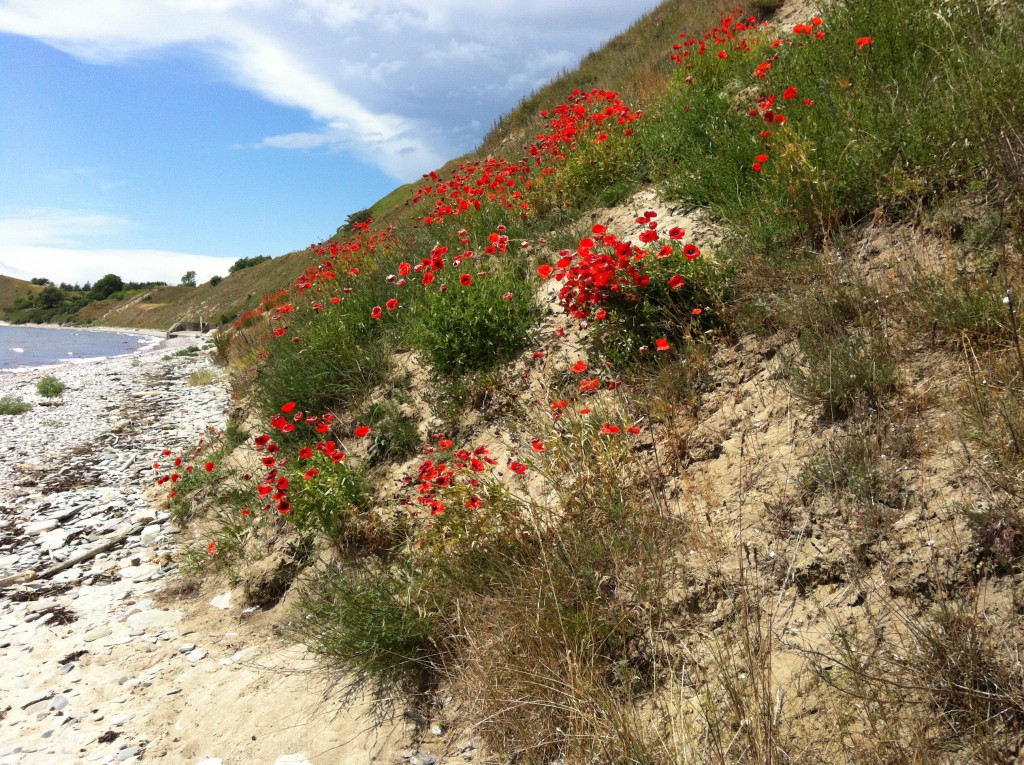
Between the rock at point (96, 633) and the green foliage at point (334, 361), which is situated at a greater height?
the green foliage at point (334, 361)

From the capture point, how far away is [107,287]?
100 metres

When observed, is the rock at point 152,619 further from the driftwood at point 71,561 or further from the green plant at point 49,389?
the green plant at point 49,389

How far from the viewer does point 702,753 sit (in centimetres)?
201

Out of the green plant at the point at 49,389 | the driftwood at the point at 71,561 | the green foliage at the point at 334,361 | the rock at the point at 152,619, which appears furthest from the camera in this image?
the green plant at the point at 49,389

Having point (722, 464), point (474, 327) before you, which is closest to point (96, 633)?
point (474, 327)

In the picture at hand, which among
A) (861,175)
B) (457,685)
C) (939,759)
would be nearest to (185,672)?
(457,685)

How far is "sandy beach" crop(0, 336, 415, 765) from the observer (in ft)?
10.4

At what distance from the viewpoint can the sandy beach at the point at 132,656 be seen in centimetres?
317

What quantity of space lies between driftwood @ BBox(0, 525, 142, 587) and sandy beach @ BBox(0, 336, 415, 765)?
16 mm

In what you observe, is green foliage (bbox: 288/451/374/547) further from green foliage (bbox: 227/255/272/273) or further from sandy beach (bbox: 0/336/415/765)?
green foliage (bbox: 227/255/272/273)

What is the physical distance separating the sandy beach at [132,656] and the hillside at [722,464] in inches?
9.2

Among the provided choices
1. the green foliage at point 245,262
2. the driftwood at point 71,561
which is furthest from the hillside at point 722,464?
the green foliage at point 245,262

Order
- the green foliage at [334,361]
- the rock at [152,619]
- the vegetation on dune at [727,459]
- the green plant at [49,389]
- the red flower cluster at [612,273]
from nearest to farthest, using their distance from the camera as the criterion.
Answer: the vegetation on dune at [727,459] → the red flower cluster at [612,273] → the rock at [152,619] → the green foliage at [334,361] → the green plant at [49,389]

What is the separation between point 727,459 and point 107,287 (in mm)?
119722
